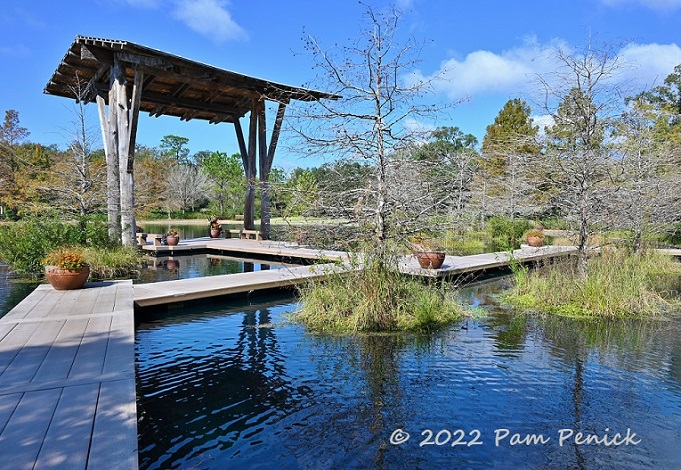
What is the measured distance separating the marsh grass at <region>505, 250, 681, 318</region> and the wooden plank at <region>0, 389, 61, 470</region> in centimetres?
630

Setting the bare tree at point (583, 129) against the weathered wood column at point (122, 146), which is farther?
the weathered wood column at point (122, 146)

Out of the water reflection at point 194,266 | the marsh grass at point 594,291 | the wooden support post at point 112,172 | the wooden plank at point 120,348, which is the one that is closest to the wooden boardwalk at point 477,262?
the marsh grass at point 594,291

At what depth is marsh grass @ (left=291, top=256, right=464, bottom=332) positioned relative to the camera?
5.82 metres

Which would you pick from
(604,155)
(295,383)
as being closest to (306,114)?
(295,383)

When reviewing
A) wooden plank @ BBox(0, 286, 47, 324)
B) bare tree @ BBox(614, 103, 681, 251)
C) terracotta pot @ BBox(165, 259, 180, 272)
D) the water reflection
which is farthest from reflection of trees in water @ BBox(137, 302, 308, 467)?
bare tree @ BBox(614, 103, 681, 251)

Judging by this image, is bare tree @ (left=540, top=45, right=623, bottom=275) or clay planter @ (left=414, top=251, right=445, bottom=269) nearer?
bare tree @ (left=540, top=45, right=623, bottom=275)

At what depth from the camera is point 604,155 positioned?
284 inches

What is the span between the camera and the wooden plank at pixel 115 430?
220 centimetres

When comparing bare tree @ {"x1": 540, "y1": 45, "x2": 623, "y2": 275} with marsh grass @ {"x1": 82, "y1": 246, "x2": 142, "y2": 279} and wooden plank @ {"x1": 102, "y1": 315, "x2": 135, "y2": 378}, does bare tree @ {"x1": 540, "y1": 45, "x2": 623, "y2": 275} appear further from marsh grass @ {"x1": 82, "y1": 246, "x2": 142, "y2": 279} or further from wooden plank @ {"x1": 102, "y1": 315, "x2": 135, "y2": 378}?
marsh grass @ {"x1": 82, "y1": 246, "x2": 142, "y2": 279}

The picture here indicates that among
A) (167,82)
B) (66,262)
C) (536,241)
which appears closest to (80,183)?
(167,82)

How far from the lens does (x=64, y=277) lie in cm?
664

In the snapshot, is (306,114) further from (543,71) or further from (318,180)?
(543,71)

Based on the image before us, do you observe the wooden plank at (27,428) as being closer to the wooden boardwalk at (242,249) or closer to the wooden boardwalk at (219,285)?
the wooden boardwalk at (219,285)

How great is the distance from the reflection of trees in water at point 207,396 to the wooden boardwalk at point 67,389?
42cm
